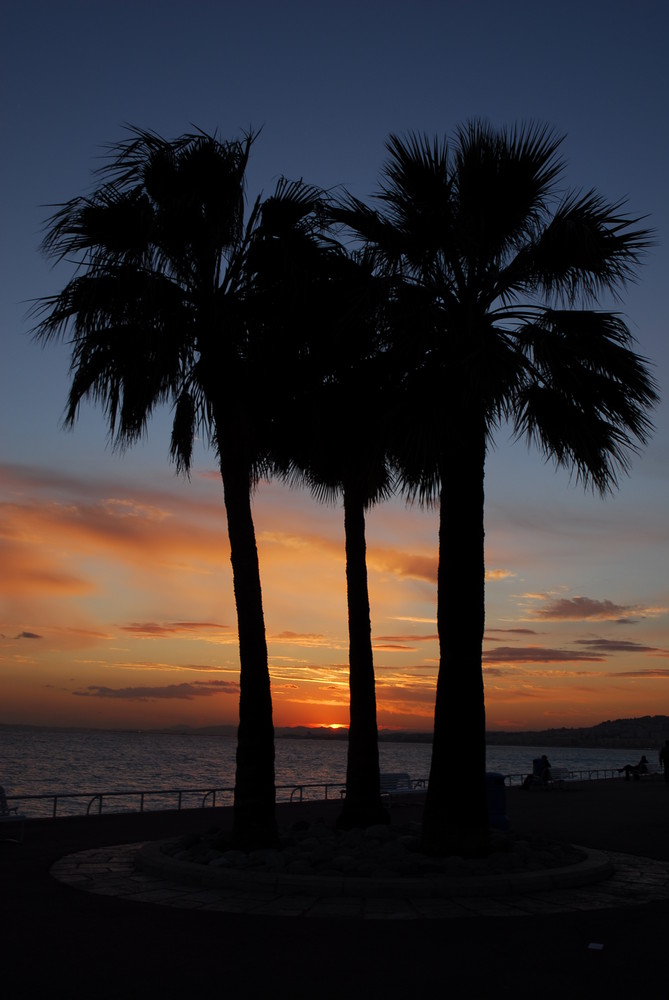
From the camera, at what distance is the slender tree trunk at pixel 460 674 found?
1221 cm

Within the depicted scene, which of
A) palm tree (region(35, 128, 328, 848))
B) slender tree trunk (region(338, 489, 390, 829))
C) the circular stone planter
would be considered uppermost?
palm tree (region(35, 128, 328, 848))

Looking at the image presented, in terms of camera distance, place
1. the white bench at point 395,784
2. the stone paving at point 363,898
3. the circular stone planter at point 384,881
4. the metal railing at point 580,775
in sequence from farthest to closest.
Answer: the metal railing at point 580,775 < the white bench at point 395,784 < the circular stone planter at point 384,881 < the stone paving at point 363,898

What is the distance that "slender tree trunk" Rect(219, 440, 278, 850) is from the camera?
12.8 meters

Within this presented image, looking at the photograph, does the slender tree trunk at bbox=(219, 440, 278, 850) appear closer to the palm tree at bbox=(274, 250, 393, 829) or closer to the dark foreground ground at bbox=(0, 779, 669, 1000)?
the palm tree at bbox=(274, 250, 393, 829)

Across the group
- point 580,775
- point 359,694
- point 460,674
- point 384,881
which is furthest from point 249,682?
point 580,775

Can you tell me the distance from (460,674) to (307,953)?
534 cm

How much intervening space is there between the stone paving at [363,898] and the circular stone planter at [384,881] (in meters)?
0.02

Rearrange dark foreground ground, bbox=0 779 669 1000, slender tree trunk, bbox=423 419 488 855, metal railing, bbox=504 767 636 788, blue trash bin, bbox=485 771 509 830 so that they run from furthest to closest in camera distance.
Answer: metal railing, bbox=504 767 636 788 < blue trash bin, bbox=485 771 509 830 < slender tree trunk, bbox=423 419 488 855 < dark foreground ground, bbox=0 779 669 1000

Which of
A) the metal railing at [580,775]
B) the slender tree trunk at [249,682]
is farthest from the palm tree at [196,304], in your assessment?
the metal railing at [580,775]

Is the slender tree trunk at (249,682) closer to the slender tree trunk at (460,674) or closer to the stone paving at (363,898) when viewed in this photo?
the stone paving at (363,898)

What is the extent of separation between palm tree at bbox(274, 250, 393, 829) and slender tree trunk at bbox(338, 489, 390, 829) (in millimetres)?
17

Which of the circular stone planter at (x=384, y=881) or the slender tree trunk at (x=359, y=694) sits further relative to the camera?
the slender tree trunk at (x=359, y=694)

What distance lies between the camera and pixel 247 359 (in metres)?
14.6

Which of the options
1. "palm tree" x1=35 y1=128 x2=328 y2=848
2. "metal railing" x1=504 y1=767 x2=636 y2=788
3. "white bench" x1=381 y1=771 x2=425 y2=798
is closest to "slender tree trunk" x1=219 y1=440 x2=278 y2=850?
"palm tree" x1=35 y1=128 x2=328 y2=848
